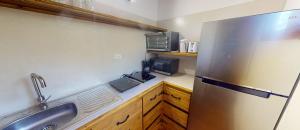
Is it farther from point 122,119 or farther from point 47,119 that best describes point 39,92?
point 122,119

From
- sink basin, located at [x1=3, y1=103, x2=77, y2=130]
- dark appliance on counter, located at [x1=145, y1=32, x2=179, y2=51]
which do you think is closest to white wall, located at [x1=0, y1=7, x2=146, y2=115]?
sink basin, located at [x1=3, y1=103, x2=77, y2=130]

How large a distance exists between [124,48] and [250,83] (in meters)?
1.35

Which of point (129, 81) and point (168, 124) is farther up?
point (129, 81)

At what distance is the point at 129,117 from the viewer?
98 centimetres

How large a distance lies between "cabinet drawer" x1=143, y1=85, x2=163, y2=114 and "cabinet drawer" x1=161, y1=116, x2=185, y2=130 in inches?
A: 12.4

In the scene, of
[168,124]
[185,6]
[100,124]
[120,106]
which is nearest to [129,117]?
[120,106]

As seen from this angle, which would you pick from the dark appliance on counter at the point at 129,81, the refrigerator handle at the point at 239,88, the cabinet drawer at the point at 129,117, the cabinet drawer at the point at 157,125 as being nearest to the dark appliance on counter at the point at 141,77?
the dark appliance on counter at the point at 129,81

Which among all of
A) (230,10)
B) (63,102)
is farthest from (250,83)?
(63,102)

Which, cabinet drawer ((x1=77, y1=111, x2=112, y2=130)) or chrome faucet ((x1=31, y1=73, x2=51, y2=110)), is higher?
chrome faucet ((x1=31, y1=73, x2=51, y2=110))

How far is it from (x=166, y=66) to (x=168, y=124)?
2.64ft

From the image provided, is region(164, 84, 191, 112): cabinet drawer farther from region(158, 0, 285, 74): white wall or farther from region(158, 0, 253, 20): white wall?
region(158, 0, 253, 20): white wall

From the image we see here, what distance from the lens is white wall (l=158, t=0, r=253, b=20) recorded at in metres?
1.29

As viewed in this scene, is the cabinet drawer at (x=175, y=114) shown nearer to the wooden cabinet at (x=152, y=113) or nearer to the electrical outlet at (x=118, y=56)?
the wooden cabinet at (x=152, y=113)

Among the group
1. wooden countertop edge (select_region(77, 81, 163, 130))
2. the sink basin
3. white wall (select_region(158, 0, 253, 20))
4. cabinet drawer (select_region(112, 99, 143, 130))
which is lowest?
cabinet drawer (select_region(112, 99, 143, 130))
